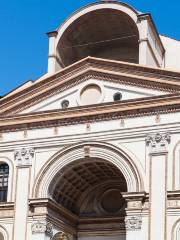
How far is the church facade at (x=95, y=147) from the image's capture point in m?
33.8

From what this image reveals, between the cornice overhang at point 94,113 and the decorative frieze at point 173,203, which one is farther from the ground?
the cornice overhang at point 94,113

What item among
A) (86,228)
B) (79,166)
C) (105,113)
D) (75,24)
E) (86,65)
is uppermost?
(75,24)

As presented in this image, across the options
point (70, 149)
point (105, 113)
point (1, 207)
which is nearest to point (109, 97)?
point (105, 113)

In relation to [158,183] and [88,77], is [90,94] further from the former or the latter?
[158,183]

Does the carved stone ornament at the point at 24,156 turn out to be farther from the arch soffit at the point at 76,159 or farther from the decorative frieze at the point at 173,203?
the decorative frieze at the point at 173,203

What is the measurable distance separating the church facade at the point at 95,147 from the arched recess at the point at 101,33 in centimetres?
11

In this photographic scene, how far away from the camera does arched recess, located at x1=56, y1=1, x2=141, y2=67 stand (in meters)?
40.6

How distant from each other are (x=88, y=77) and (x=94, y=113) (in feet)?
8.45

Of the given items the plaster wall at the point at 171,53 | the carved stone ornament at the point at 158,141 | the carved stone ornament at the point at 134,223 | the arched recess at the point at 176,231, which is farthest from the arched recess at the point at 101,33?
the arched recess at the point at 176,231

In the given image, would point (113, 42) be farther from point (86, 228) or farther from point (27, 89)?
point (86, 228)

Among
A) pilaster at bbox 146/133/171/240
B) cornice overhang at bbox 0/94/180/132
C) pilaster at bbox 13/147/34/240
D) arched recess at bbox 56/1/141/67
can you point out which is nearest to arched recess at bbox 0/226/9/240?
pilaster at bbox 13/147/34/240

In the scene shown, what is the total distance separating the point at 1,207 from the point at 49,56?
→ 33.6ft

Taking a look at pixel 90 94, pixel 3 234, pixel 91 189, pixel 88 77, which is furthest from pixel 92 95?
pixel 3 234

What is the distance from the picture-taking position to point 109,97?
36.8 metres
